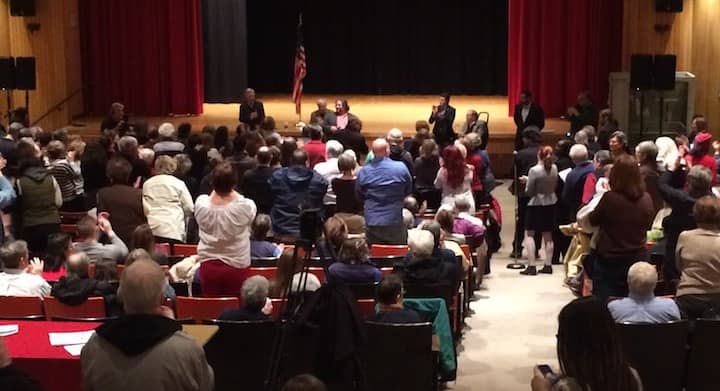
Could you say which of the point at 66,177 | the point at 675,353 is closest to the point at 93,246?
the point at 66,177

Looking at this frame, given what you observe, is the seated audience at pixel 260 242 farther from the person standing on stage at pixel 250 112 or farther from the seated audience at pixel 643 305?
the person standing on stage at pixel 250 112

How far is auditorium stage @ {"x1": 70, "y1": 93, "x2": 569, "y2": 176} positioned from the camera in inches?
668

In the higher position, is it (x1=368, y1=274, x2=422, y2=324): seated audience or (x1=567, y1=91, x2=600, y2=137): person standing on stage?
(x1=567, y1=91, x2=600, y2=137): person standing on stage

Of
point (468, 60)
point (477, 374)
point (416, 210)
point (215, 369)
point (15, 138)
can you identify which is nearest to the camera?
point (215, 369)

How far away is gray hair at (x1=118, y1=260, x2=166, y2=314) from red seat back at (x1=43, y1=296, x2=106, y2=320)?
2.84m

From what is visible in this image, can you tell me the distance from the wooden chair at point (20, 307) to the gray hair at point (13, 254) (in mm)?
385

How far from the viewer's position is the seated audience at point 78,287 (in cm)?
718

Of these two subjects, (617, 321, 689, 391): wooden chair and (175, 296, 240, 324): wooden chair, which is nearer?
(617, 321, 689, 391): wooden chair

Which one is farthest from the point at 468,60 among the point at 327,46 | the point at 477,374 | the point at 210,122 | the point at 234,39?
the point at 477,374

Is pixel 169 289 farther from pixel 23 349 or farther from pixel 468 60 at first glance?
pixel 468 60

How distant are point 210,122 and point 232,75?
2.80 m

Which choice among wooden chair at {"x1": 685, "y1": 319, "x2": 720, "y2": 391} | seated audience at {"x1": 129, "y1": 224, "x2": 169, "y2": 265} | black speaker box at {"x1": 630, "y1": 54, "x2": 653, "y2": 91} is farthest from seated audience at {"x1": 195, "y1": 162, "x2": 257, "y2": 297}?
black speaker box at {"x1": 630, "y1": 54, "x2": 653, "y2": 91}

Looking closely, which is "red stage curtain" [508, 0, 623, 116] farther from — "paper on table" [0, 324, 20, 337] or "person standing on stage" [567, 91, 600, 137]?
"paper on table" [0, 324, 20, 337]

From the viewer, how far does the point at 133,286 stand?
4.41 metres
